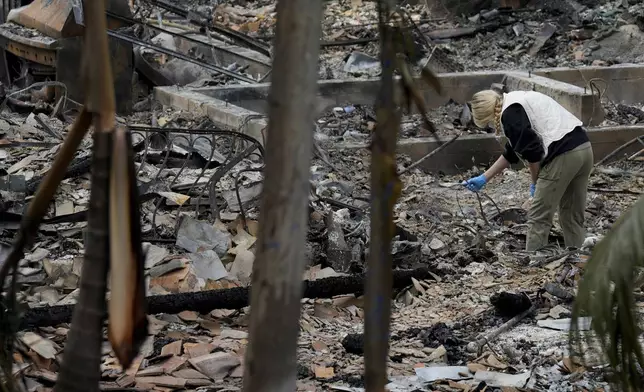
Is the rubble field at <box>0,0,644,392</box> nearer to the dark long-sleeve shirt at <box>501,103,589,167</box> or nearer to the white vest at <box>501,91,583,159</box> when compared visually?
the dark long-sleeve shirt at <box>501,103,589,167</box>

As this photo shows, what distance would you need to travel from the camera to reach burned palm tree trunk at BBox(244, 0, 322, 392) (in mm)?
1811

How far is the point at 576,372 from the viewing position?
16.3ft

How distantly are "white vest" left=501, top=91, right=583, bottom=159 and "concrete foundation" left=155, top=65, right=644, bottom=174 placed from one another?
110 inches

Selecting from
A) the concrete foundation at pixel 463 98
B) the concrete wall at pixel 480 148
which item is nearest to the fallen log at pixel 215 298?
the concrete foundation at pixel 463 98

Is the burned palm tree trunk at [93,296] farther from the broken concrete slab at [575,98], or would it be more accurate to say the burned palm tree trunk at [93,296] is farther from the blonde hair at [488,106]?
the broken concrete slab at [575,98]

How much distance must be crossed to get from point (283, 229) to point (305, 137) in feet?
0.63

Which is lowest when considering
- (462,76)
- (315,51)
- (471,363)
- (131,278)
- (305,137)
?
(471,363)

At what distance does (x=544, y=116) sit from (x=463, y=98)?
5730 mm

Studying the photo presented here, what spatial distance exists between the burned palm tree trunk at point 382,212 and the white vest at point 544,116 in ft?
18.8

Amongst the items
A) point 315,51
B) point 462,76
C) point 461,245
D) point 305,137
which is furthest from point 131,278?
point 462,76

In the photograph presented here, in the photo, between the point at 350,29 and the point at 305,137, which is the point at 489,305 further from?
the point at 350,29

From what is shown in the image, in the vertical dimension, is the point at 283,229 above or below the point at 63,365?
above

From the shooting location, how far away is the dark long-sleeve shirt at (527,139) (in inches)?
296

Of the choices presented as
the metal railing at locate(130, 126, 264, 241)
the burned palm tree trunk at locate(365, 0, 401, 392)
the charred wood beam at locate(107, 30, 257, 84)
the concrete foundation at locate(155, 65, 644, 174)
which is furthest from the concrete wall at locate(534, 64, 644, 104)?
the burned palm tree trunk at locate(365, 0, 401, 392)
